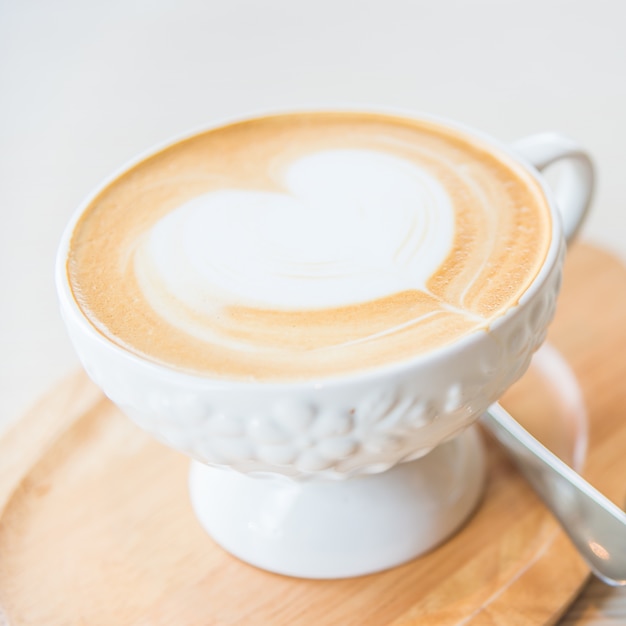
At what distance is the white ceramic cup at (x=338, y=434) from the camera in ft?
1.78

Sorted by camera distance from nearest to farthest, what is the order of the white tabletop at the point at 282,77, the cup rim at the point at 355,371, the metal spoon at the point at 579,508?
the cup rim at the point at 355,371, the metal spoon at the point at 579,508, the white tabletop at the point at 282,77

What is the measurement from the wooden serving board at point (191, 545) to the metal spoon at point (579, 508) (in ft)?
0.04

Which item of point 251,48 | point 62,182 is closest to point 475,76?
point 251,48

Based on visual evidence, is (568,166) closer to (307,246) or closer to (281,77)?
(307,246)

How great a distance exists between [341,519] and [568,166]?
15.1 inches

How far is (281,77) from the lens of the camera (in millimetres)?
1610

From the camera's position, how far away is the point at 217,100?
1555 millimetres

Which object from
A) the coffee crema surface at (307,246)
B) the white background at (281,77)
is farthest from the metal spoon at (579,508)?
the white background at (281,77)

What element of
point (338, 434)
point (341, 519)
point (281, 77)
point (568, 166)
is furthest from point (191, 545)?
point (281, 77)

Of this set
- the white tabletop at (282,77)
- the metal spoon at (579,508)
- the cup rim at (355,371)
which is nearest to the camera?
the cup rim at (355,371)

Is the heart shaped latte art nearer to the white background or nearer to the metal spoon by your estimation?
the metal spoon

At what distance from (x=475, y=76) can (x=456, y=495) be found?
1027 millimetres

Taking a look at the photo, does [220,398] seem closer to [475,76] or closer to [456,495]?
[456,495]

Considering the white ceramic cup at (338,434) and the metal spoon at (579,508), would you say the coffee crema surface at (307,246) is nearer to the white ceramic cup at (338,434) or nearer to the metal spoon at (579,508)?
the white ceramic cup at (338,434)
